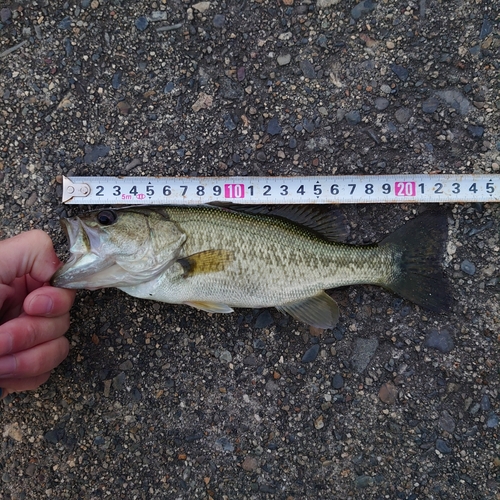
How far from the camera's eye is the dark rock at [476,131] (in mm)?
2982

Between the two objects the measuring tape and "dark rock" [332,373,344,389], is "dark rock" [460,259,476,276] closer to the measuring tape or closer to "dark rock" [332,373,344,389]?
the measuring tape

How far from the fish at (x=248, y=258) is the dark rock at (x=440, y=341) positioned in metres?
0.18

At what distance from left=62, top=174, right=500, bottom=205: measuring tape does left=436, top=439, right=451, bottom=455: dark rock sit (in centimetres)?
160

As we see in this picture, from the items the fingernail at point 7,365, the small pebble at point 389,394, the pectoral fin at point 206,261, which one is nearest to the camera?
the fingernail at point 7,365

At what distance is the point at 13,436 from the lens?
9.96 feet

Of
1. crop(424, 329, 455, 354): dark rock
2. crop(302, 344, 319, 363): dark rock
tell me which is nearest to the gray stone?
crop(302, 344, 319, 363): dark rock

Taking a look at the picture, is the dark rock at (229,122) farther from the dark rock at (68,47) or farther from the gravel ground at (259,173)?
the dark rock at (68,47)

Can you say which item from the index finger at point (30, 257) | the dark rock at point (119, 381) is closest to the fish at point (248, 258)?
the index finger at point (30, 257)

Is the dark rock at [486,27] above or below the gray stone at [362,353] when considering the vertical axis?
above

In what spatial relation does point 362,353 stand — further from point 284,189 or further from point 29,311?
point 29,311

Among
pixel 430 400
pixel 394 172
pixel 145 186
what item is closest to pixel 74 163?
pixel 145 186

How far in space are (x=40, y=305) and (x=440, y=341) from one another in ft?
8.28

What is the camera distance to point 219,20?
3.04 m

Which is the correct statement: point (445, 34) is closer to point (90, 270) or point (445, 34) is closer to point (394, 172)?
point (394, 172)
